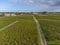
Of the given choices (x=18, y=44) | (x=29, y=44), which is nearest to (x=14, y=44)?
(x=18, y=44)

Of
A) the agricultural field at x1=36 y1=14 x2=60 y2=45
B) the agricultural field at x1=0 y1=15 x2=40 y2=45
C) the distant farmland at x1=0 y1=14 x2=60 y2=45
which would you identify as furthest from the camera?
the agricultural field at x1=36 y1=14 x2=60 y2=45

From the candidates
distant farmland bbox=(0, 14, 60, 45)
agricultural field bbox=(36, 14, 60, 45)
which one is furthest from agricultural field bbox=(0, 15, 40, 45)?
agricultural field bbox=(36, 14, 60, 45)

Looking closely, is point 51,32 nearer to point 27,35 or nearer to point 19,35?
point 27,35

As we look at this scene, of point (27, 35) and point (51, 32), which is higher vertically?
point (27, 35)

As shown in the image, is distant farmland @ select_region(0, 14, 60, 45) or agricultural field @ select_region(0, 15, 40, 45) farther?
distant farmland @ select_region(0, 14, 60, 45)

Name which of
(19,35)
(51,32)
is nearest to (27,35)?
(19,35)

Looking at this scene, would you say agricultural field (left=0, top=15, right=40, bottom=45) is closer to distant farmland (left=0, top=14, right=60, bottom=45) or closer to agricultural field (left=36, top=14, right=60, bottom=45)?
distant farmland (left=0, top=14, right=60, bottom=45)

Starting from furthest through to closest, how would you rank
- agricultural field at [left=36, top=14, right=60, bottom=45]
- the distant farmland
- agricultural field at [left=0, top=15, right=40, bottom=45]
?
1. agricultural field at [left=36, top=14, right=60, bottom=45]
2. the distant farmland
3. agricultural field at [left=0, top=15, right=40, bottom=45]

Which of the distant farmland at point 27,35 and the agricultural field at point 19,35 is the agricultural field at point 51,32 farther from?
the agricultural field at point 19,35

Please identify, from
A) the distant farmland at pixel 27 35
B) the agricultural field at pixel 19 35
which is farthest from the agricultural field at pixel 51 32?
the agricultural field at pixel 19 35

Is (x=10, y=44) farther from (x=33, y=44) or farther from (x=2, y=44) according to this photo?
(x=33, y=44)

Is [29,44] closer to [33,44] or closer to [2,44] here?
[33,44]
